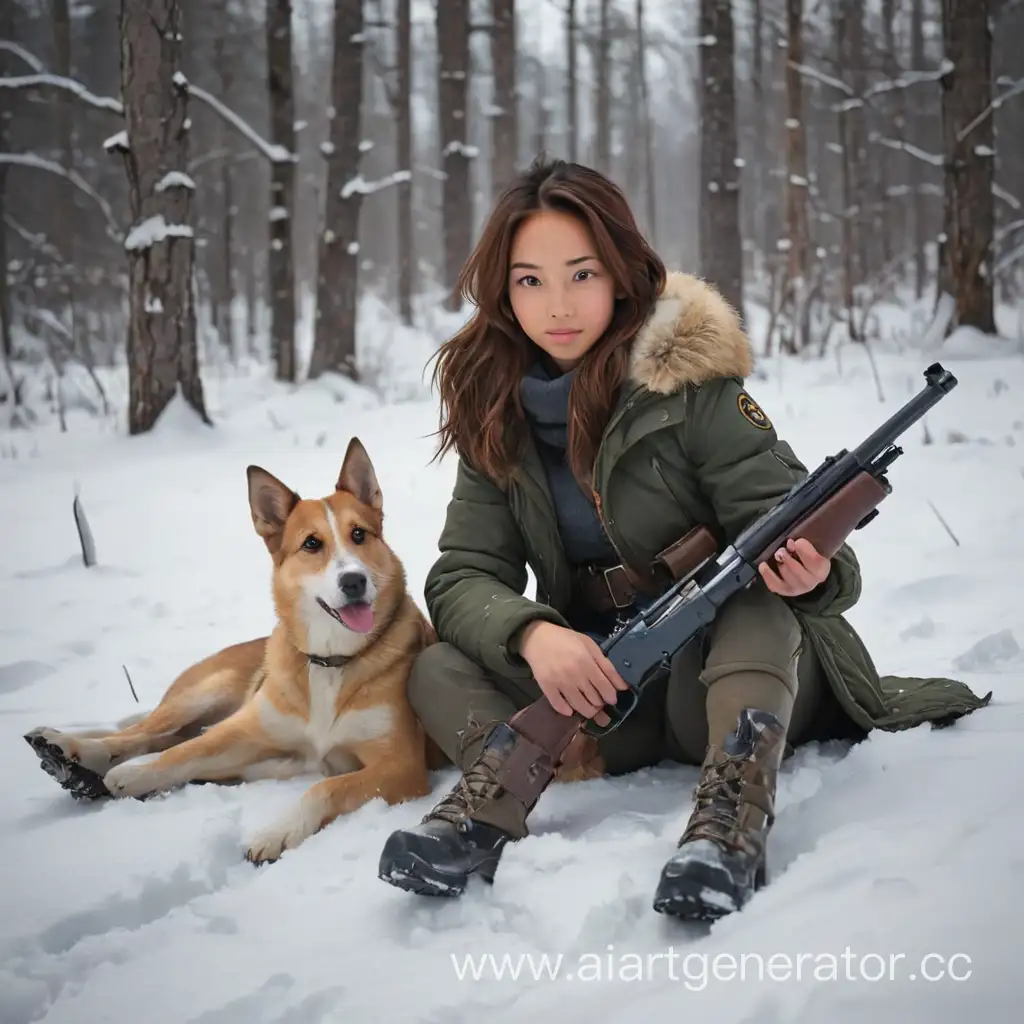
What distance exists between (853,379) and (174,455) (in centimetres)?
627

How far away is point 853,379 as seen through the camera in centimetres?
916

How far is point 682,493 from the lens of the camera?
2.63m

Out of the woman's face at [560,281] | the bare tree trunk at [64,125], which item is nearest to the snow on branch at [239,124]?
the bare tree trunk at [64,125]

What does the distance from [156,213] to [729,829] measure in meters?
7.56

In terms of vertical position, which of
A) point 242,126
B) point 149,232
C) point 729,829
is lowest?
point 729,829

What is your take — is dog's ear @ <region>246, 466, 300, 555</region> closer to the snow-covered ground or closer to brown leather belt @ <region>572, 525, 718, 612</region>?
the snow-covered ground

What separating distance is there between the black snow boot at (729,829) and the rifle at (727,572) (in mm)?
258

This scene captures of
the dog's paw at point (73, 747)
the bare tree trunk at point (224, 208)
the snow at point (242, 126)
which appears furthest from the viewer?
the bare tree trunk at point (224, 208)

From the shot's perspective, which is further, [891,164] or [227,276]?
[891,164]

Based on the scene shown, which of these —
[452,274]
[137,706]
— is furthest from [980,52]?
[137,706]

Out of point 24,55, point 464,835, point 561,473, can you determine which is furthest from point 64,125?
point 464,835

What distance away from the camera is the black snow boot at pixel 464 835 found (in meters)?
2.05

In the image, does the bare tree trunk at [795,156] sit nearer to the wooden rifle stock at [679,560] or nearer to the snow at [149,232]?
the snow at [149,232]

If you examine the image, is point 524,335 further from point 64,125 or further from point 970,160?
point 64,125
